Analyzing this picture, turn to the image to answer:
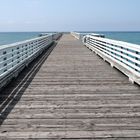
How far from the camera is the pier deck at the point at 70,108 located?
16.2ft

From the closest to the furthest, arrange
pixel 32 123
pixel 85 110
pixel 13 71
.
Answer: pixel 32 123, pixel 85 110, pixel 13 71

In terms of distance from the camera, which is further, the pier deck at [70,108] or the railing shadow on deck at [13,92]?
the railing shadow on deck at [13,92]

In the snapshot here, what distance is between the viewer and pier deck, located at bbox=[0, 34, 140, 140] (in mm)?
4930

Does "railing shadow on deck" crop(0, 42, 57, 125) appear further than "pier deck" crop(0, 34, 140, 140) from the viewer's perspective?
Yes

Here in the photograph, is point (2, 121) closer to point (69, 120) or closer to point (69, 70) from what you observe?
point (69, 120)

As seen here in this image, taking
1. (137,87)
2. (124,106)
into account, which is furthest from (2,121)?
(137,87)

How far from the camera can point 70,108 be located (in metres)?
6.30

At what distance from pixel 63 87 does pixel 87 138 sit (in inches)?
152

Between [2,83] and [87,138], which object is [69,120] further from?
[2,83]

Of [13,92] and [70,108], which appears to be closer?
[70,108]

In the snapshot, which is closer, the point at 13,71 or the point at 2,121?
the point at 2,121

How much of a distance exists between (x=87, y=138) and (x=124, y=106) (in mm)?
1959

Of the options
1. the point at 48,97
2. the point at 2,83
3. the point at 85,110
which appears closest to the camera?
the point at 85,110

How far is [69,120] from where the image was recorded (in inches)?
217
